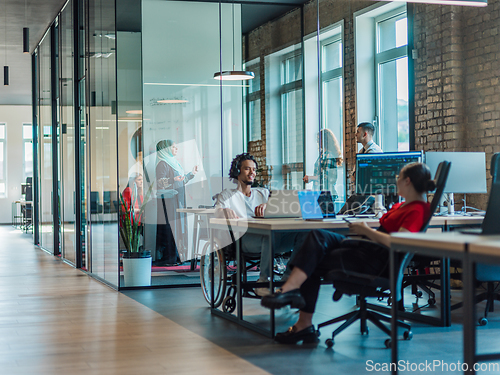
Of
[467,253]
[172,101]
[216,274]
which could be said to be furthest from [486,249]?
[172,101]

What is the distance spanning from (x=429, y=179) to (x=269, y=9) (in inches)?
157

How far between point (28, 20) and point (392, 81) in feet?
20.0

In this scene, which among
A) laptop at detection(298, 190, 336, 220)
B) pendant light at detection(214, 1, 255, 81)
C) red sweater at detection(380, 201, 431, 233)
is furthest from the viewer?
pendant light at detection(214, 1, 255, 81)

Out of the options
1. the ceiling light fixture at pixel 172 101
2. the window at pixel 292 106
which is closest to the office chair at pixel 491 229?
the window at pixel 292 106

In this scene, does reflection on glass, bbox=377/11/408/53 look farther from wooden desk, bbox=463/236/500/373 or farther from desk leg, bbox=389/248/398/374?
wooden desk, bbox=463/236/500/373

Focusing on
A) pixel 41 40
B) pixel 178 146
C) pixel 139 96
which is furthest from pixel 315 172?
pixel 41 40

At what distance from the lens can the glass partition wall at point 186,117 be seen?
20.8ft

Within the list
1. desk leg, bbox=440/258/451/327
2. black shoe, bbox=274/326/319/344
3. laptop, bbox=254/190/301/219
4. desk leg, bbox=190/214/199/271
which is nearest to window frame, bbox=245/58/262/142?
desk leg, bbox=190/214/199/271

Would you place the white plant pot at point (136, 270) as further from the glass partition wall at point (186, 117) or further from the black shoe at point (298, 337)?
the black shoe at point (298, 337)

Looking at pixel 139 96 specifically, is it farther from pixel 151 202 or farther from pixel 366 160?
pixel 366 160

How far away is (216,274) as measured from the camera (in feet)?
16.7

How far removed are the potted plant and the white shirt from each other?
64.3 inches

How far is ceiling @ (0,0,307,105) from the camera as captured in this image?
686cm

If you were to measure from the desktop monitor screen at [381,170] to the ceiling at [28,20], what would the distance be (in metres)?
2.82
